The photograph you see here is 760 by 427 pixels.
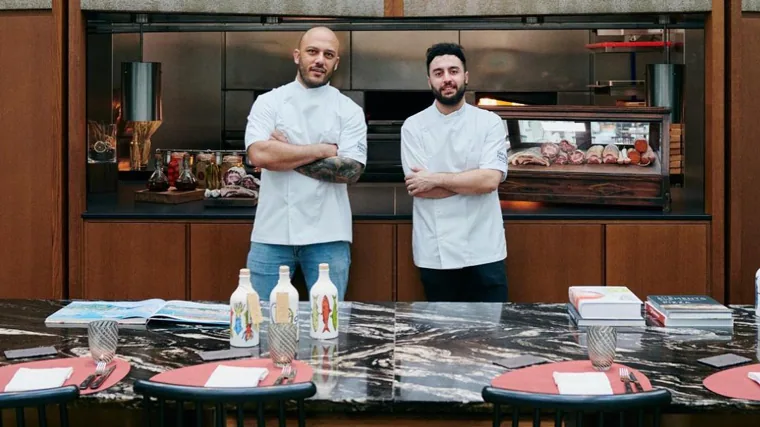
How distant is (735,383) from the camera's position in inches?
89.9

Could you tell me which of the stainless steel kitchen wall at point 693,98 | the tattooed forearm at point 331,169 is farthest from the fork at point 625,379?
the stainless steel kitchen wall at point 693,98

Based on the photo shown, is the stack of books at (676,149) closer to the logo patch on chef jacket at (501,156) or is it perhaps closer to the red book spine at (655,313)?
the logo patch on chef jacket at (501,156)

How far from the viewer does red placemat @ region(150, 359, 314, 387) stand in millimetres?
2287

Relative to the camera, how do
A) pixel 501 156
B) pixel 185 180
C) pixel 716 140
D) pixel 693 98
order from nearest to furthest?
1. pixel 501 156
2. pixel 716 140
3. pixel 185 180
4. pixel 693 98

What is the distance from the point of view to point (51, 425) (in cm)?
243

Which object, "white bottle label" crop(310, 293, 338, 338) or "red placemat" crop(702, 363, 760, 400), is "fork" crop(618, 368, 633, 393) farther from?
"white bottle label" crop(310, 293, 338, 338)

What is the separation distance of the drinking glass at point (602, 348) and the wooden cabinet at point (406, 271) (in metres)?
2.54

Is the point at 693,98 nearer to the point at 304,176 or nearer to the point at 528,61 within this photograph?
the point at 528,61

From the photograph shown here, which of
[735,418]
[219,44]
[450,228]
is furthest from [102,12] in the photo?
[735,418]

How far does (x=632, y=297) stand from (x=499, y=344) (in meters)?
0.56

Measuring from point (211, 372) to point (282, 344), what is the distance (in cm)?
18

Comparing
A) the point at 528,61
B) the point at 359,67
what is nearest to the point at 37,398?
the point at 359,67

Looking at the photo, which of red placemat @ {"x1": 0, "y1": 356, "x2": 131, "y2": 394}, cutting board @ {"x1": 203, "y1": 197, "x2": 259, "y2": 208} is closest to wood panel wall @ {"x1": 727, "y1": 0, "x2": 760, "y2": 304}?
cutting board @ {"x1": 203, "y1": 197, "x2": 259, "y2": 208}

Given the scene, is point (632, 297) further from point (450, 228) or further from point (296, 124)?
point (296, 124)
